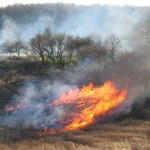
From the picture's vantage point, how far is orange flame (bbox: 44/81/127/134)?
32906mm

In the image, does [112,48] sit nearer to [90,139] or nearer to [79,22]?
[90,139]

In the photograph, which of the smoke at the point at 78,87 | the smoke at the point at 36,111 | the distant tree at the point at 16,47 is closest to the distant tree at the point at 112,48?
the smoke at the point at 78,87

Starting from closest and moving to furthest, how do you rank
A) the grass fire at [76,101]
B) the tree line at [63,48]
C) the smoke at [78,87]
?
the grass fire at [76,101] < the smoke at [78,87] < the tree line at [63,48]

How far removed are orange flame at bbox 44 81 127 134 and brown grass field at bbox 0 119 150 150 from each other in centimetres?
196

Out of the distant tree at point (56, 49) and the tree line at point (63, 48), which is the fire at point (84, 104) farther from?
the distant tree at point (56, 49)

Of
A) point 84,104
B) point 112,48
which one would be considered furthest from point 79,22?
point 84,104

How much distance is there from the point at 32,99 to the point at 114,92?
9597mm

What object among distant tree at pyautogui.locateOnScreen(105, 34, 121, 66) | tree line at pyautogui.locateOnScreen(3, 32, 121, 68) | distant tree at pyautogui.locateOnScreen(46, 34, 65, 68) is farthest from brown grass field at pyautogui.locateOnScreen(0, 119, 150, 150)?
distant tree at pyautogui.locateOnScreen(46, 34, 65, 68)

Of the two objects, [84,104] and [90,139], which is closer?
[90,139]

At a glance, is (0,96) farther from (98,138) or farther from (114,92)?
(98,138)

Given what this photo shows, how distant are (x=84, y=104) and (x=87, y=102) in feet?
2.30

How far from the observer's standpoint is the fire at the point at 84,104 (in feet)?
107

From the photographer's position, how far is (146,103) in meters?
39.6

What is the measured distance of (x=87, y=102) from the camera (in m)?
37.2
